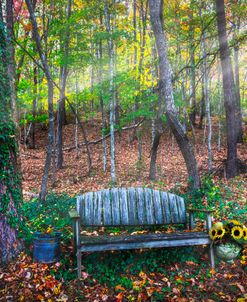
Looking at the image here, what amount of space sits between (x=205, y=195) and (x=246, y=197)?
107cm

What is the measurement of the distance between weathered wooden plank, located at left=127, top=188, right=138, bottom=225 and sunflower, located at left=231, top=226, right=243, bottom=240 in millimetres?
1623

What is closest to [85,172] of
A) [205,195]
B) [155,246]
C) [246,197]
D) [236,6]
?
[205,195]

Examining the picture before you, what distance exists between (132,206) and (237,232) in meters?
1.81

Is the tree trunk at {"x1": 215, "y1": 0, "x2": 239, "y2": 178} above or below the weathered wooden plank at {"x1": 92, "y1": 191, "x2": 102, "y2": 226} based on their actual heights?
above

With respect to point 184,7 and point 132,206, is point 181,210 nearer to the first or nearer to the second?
point 132,206

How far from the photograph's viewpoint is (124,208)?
486 cm

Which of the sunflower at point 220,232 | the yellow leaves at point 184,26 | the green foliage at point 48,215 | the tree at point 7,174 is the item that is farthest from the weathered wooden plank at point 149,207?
the yellow leaves at point 184,26

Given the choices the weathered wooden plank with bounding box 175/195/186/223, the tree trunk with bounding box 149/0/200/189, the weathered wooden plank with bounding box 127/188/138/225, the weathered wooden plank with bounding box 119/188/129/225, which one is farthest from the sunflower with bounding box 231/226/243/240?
the tree trunk with bounding box 149/0/200/189

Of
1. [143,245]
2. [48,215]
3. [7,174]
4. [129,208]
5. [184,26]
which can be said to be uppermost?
[184,26]

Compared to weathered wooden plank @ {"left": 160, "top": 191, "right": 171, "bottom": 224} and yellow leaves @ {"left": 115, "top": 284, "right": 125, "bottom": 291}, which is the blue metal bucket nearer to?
yellow leaves @ {"left": 115, "top": 284, "right": 125, "bottom": 291}

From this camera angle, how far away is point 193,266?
13.8 ft

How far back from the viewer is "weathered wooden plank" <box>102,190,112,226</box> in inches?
186

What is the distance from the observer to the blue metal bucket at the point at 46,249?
4.05 meters

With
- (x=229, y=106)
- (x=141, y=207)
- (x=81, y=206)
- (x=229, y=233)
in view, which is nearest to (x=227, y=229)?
(x=229, y=233)
